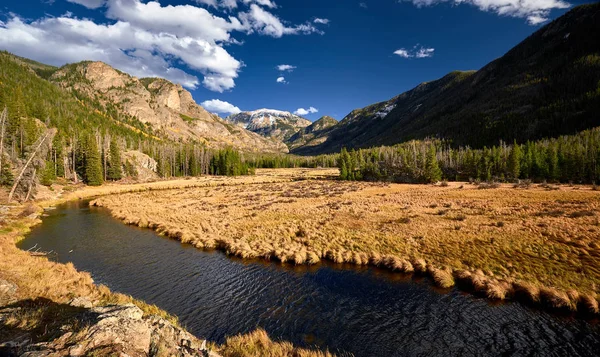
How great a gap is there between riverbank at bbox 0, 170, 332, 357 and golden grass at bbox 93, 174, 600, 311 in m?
11.8

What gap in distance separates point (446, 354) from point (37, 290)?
2015 cm

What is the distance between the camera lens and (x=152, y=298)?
17000 mm

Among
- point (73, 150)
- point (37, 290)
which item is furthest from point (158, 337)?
point (73, 150)

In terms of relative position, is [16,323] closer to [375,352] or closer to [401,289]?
[375,352]

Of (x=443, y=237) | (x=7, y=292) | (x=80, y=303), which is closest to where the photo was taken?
(x=7, y=292)

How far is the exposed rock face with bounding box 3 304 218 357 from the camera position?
238 inches

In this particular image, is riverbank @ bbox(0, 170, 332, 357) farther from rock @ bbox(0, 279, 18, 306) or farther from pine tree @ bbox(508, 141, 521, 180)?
pine tree @ bbox(508, 141, 521, 180)

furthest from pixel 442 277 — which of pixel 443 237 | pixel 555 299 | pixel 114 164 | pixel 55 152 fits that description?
pixel 55 152

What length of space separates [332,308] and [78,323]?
12259 mm

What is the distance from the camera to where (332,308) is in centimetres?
1552

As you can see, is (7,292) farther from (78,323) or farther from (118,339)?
(118,339)

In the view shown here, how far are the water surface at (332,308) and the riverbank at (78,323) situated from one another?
2424mm

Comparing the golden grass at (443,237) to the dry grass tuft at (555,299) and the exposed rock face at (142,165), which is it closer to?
the dry grass tuft at (555,299)

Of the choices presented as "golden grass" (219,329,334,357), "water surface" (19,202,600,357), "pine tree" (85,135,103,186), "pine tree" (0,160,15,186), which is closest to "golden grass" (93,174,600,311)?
"water surface" (19,202,600,357)
